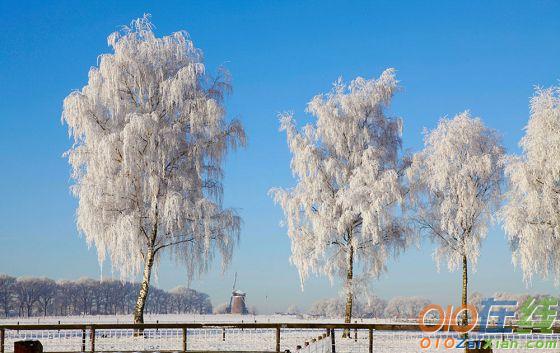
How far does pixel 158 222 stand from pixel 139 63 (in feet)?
22.7

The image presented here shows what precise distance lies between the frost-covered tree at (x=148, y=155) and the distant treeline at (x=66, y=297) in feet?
293

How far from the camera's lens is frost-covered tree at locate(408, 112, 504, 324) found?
31.2 m

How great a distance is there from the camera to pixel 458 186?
3141 cm

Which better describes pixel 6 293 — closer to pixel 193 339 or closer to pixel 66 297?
pixel 66 297

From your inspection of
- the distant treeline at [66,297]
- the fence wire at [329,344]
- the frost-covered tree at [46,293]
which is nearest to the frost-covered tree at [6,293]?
the distant treeline at [66,297]

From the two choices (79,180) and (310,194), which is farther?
(310,194)

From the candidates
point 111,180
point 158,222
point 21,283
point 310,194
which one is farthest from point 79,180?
point 21,283

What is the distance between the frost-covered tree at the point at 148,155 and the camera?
27172 millimetres

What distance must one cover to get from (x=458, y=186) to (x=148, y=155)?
1435 centimetres

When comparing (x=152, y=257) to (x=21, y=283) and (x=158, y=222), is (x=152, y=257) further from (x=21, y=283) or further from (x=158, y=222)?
(x=21, y=283)

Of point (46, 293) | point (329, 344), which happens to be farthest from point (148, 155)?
point (46, 293)

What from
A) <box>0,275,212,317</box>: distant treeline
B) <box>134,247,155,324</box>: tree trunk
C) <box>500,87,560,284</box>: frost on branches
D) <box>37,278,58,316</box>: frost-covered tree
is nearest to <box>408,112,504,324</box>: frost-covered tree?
<box>500,87,560,284</box>: frost on branches

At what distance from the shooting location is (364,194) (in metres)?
28.8

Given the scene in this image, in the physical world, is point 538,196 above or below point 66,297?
above
